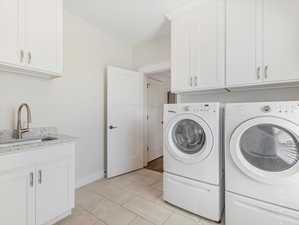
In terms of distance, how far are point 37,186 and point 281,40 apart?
2560mm

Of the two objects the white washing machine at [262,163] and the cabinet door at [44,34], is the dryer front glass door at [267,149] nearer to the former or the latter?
the white washing machine at [262,163]

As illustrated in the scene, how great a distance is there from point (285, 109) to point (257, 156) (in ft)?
1.43

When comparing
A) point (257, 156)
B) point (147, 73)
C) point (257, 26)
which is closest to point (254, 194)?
point (257, 156)

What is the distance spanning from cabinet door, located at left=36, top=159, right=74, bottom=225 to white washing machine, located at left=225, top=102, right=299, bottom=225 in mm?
1551

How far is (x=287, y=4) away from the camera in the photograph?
1443 mm

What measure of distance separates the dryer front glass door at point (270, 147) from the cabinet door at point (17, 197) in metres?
1.86

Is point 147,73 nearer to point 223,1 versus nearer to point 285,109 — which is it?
point 223,1

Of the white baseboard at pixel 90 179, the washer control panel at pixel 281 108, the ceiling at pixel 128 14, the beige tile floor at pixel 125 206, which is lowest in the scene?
the beige tile floor at pixel 125 206

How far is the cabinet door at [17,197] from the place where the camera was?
119 centimetres

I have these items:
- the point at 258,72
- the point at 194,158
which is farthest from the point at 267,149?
the point at 258,72

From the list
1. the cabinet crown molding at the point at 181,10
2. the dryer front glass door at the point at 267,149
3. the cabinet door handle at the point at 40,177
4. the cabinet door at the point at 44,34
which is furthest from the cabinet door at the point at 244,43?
the cabinet door handle at the point at 40,177

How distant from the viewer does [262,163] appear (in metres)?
1.31

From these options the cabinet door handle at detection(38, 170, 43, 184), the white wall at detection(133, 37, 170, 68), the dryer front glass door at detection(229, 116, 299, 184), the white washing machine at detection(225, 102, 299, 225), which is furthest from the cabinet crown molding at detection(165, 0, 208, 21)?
the cabinet door handle at detection(38, 170, 43, 184)

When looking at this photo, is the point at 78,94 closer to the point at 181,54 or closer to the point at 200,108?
the point at 181,54
